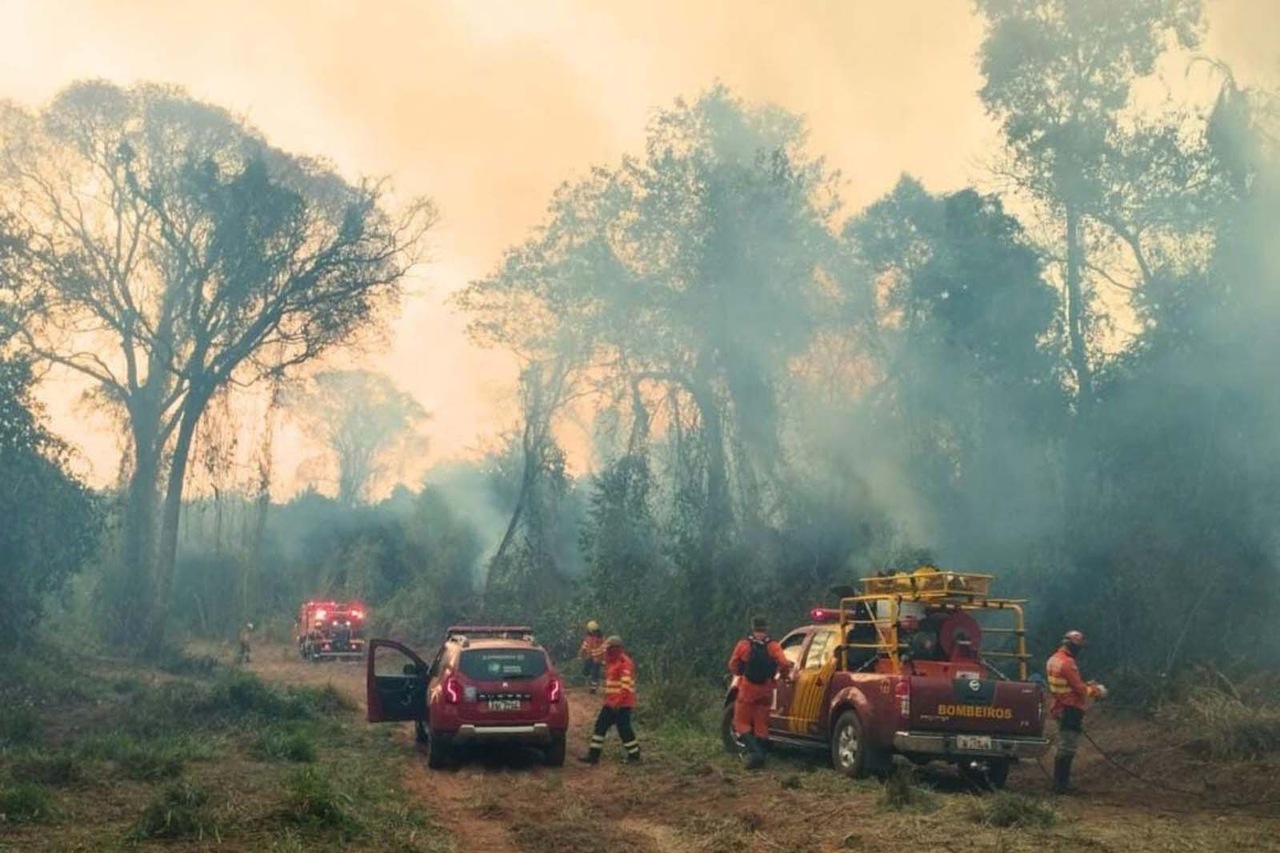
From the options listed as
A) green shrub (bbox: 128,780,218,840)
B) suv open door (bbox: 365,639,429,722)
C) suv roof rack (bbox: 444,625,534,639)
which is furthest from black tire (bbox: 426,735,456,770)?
green shrub (bbox: 128,780,218,840)

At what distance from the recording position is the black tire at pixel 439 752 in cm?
1474

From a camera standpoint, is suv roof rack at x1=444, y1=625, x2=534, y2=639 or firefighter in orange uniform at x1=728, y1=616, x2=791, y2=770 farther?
suv roof rack at x1=444, y1=625, x2=534, y2=639

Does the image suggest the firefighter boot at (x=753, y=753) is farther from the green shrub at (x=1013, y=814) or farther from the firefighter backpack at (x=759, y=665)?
the green shrub at (x=1013, y=814)

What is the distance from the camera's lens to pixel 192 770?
550 inches

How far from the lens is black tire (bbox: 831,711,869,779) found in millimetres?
13008

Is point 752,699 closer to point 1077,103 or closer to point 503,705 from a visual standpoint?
point 503,705

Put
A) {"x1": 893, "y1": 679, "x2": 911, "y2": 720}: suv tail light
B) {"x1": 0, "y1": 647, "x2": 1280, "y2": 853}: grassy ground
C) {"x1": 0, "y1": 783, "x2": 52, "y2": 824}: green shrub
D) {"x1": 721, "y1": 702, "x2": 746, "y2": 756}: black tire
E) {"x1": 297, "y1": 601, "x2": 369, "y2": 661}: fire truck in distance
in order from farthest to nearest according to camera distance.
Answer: {"x1": 297, "y1": 601, "x2": 369, "y2": 661}: fire truck in distance → {"x1": 721, "y1": 702, "x2": 746, "y2": 756}: black tire → {"x1": 893, "y1": 679, "x2": 911, "y2": 720}: suv tail light → {"x1": 0, "y1": 783, "x2": 52, "y2": 824}: green shrub → {"x1": 0, "y1": 647, "x2": 1280, "y2": 853}: grassy ground

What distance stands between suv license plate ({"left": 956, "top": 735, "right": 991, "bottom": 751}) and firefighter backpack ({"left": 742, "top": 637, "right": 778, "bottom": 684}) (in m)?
2.58

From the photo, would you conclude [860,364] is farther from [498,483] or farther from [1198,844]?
[1198,844]

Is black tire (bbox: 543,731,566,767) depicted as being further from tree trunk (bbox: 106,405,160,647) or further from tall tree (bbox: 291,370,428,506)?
tall tree (bbox: 291,370,428,506)

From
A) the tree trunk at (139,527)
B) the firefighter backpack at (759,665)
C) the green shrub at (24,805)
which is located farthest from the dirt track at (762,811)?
the tree trunk at (139,527)

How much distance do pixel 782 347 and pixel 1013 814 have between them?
68.1 feet

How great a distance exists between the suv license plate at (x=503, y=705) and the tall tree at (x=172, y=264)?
71.3 feet

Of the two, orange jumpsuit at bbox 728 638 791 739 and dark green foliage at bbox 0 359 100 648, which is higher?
dark green foliage at bbox 0 359 100 648
